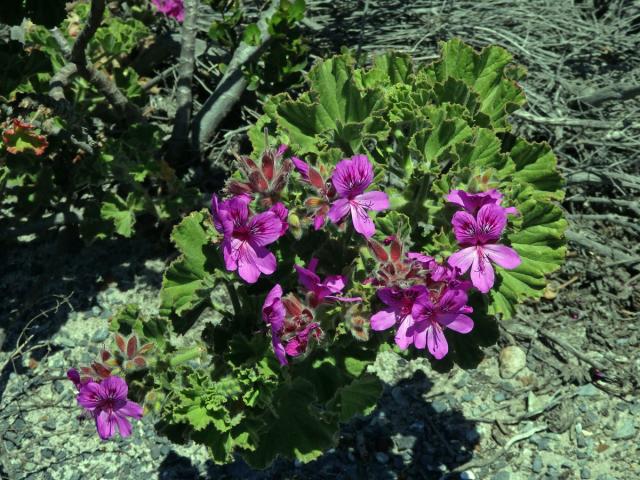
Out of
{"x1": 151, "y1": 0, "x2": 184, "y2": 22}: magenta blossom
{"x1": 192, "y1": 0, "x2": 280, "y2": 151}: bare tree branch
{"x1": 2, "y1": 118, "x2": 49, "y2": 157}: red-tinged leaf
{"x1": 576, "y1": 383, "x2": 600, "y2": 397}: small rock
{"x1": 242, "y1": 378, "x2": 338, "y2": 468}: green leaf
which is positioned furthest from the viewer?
{"x1": 151, "y1": 0, "x2": 184, "y2": 22}: magenta blossom

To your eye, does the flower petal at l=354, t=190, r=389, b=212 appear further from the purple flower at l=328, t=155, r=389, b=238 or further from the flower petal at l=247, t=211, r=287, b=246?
the flower petal at l=247, t=211, r=287, b=246

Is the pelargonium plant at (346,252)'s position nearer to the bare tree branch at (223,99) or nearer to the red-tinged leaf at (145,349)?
the red-tinged leaf at (145,349)

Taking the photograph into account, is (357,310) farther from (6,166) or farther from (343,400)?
(6,166)

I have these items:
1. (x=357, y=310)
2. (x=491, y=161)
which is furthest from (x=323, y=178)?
(x=491, y=161)

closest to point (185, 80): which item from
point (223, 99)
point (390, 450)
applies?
point (223, 99)

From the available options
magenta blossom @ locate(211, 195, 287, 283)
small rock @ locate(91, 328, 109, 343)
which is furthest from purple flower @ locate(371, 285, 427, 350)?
small rock @ locate(91, 328, 109, 343)

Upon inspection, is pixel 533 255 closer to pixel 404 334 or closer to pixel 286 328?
pixel 404 334

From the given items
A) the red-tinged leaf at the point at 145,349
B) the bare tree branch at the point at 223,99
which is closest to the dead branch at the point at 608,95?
the bare tree branch at the point at 223,99
